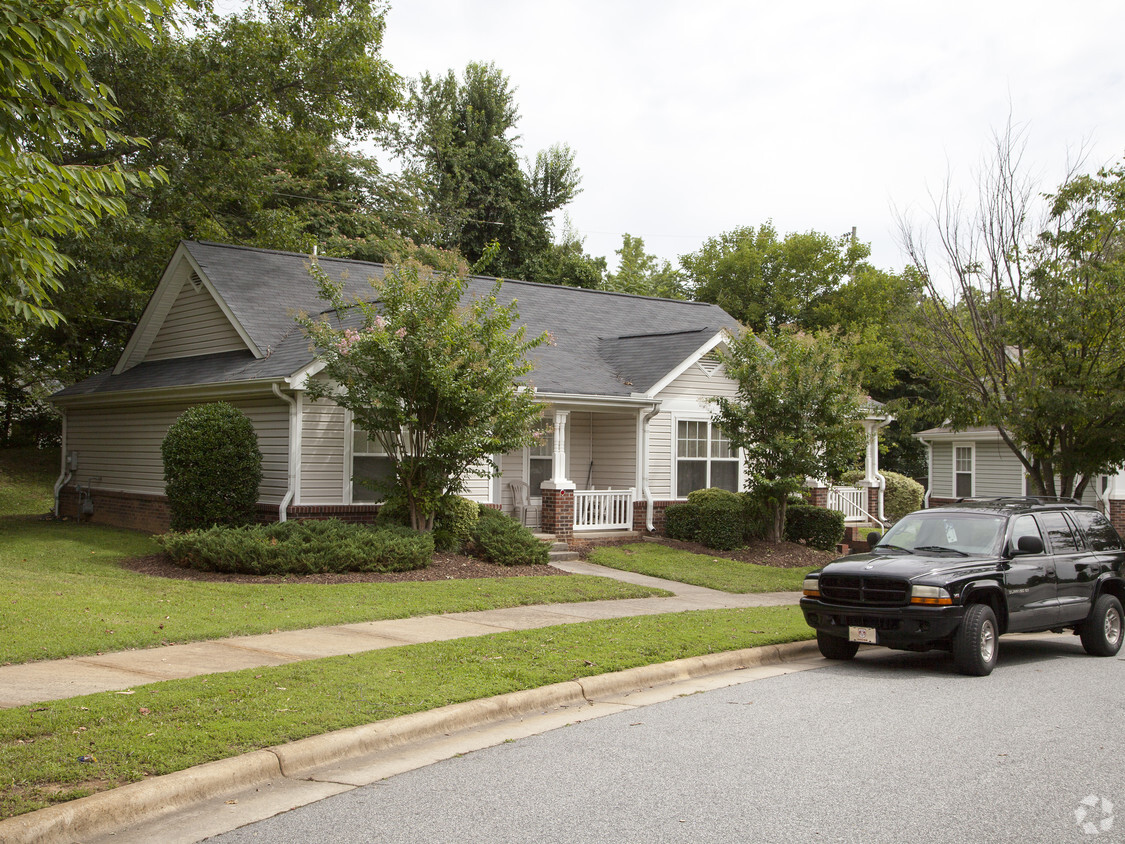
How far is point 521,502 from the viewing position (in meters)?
19.9

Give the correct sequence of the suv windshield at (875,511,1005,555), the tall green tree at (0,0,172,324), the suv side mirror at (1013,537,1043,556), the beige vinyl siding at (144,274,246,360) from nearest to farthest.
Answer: the tall green tree at (0,0,172,324) → the suv side mirror at (1013,537,1043,556) → the suv windshield at (875,511,1005,555) → the beige vinyl siding at (144,274,246,360)

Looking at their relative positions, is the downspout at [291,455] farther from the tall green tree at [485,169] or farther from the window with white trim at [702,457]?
the tall green tree at [485,169]

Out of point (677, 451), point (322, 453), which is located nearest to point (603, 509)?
point (677, 451)

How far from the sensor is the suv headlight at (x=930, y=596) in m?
9.33

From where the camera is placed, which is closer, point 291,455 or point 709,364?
point 291,455

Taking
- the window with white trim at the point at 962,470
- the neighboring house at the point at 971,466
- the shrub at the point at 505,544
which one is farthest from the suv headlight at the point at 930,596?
the window with white trim at the point at 962,470

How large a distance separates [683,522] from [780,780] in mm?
14121

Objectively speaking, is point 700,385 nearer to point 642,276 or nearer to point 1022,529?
point 1022,529

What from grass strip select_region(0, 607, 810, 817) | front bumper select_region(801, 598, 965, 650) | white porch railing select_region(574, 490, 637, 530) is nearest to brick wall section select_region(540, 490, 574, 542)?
white porch railing select_region(574, 490, 637, 530)

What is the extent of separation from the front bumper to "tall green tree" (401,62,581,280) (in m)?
30.4

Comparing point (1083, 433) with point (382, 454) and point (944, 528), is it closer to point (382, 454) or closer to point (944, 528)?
point (944, 528)

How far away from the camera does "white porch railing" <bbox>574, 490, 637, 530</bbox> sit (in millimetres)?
19422

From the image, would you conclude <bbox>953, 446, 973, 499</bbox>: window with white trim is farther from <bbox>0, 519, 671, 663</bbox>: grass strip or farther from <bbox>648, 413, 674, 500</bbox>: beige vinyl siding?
<bbox>0, 519, 671, 663</bbox>: grass strip

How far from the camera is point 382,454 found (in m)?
17.5
